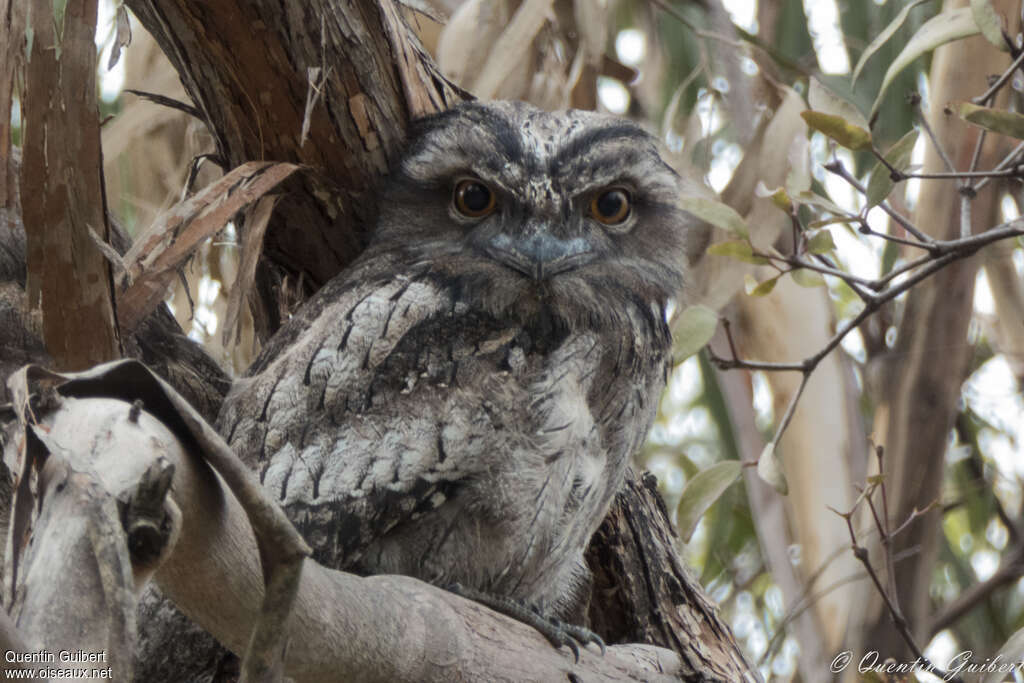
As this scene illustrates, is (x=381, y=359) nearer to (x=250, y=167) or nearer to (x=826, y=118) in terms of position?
(x=250, y=167)

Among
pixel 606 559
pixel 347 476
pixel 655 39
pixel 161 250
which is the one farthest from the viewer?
pixel 655 39

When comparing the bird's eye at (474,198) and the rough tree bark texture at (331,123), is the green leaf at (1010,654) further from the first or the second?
the bird's eye at (474,198)

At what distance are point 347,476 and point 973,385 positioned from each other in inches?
136

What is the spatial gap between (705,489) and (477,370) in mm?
A: 958

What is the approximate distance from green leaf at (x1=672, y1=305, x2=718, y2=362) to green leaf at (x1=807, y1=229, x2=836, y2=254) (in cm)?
27

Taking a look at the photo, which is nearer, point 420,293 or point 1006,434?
point 420,293

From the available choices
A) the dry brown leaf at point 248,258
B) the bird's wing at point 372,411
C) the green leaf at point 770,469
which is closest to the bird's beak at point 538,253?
the bird's wing at point 372,411

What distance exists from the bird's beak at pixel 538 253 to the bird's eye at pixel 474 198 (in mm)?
87

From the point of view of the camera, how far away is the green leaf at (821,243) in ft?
7.52

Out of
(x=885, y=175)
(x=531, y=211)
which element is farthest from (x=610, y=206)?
(x=885, y=175)

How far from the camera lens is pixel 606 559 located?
2.54 m

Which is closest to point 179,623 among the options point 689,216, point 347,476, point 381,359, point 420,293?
point 347,476

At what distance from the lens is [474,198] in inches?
84.9

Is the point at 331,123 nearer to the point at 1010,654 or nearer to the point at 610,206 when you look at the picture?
the point at 610,206
